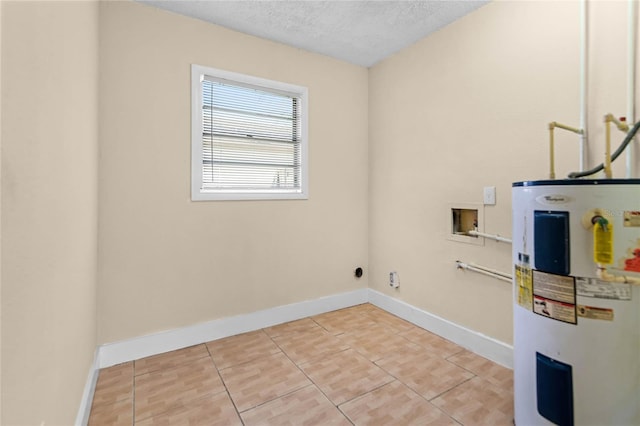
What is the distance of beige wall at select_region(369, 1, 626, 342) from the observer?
1745 millimetres

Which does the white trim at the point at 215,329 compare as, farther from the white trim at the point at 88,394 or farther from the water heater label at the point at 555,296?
the water heater label at the point at 555,296

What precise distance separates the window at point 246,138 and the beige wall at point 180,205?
0.25 feet

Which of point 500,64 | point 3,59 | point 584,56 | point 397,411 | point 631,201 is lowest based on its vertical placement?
point 397,411

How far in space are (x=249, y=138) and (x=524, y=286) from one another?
89.2 inches

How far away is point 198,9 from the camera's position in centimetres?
223

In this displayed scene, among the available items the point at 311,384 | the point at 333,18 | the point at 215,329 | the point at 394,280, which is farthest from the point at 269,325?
the point at 333,18

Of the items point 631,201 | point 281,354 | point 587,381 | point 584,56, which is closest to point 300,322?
point 281,354

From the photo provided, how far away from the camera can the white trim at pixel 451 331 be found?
209cm

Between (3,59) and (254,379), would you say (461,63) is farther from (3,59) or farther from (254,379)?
(254,379)

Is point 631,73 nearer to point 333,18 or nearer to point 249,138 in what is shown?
point 333,18

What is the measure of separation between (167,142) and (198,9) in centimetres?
101

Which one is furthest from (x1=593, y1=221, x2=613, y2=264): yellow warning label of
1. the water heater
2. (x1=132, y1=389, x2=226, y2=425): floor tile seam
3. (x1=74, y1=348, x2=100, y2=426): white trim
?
(x1=74, y1=348, x2=100, y2=426): white trim

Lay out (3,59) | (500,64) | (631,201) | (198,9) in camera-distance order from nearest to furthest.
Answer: (3,59)
(631,201)
(500,64)
(198,9)

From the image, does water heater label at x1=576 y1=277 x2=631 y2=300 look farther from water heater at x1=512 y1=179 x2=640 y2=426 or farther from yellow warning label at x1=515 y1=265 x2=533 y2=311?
yellow warning label at x1=515 y1=265 x2=533 y2=311
